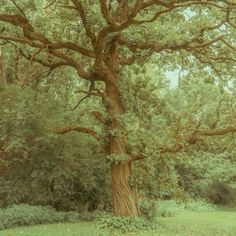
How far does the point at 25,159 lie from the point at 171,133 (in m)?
7.62

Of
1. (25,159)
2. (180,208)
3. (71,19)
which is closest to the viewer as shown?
(71,19)

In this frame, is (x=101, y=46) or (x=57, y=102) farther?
(x=57, y=102)


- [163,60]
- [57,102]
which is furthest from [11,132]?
[163,60]

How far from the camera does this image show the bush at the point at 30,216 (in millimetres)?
17891

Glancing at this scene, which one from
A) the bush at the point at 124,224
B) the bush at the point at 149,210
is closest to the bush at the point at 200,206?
the bush at the point at 149,210

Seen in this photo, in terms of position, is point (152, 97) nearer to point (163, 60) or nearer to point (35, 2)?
point (163, 60)

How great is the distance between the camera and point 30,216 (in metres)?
Answer: 18.4

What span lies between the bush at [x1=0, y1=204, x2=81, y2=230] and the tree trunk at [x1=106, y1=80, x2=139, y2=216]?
3658mm

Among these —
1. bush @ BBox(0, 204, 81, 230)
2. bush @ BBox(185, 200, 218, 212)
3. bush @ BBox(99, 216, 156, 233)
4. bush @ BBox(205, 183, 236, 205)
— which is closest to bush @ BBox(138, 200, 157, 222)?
bush @ BBox(99, 216, 156, 233)

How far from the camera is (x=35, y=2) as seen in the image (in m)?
15.5

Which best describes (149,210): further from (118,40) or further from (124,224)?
(118,40)

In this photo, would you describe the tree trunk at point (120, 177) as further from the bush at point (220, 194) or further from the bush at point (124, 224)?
the bush at point (220, 194)

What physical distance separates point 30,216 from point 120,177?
4313 mm

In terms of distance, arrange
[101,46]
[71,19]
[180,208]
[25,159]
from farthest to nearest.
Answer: [180,208]
[25,159]
[71,19]
[101,46]
